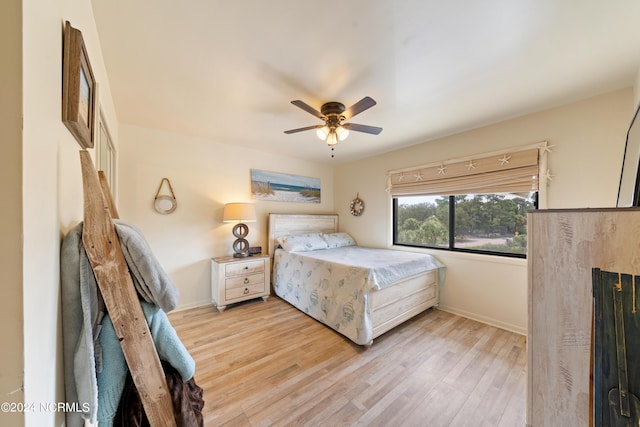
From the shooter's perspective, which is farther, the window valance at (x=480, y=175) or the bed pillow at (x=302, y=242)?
the bed pillow at (x=302, y=242)

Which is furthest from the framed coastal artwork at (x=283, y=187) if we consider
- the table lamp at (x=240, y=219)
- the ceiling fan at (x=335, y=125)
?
the ceiling fan at (x=335, y=125)

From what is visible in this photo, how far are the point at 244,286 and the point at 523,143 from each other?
12.0 feet

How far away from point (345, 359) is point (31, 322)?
→ 203 centimetres

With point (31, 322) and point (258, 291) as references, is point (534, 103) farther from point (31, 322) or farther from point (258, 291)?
point (258, 291)

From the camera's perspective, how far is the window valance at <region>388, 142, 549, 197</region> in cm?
235

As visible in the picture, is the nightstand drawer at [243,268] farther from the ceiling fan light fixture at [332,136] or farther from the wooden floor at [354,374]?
the ceiling fan light fixture at [332,136]

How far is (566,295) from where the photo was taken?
90 cm

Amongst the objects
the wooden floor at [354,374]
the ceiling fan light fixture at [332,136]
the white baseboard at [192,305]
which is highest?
the ceiling fan light fixture at [332,136]

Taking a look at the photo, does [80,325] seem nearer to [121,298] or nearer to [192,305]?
[121,298]

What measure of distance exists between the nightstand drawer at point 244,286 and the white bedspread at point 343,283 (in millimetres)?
330

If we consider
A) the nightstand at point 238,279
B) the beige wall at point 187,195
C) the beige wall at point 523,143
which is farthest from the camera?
the nightstand at point 238,279

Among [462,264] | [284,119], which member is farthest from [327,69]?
[462,264]

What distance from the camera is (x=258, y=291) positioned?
3.25m

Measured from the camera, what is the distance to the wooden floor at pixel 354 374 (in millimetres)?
1469
